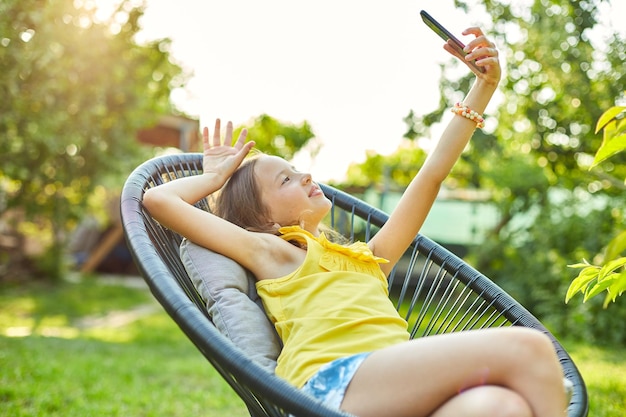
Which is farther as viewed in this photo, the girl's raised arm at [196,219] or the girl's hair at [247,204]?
the girl's hair at [247,204]

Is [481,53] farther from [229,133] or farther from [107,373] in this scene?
[107,373]

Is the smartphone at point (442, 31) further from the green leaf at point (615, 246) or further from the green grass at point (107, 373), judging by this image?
the green grass at point (107, 373)

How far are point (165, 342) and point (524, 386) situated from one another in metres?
5.57

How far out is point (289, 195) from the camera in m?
1.65

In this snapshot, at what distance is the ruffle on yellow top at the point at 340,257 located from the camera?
4.95 ft

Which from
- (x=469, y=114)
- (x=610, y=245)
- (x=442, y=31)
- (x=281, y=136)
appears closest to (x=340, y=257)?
(x=469, y=114)

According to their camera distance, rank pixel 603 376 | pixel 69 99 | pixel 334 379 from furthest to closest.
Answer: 1. pixel 69 99
2. pixel 603 376
3. pixel 334 379

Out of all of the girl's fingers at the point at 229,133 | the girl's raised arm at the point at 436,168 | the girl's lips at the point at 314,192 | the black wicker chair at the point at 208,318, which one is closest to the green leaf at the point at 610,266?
the black wicker chair at the point at 208,318

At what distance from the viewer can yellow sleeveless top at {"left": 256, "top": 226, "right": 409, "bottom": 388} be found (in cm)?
128

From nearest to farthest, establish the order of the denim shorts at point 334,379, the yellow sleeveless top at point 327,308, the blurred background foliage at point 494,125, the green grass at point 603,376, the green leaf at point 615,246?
the green leaf at point 615,246
the denim shorts at point 334,379
the yellow sleeveless top at point 327,308
the green grass at point 603,376
the blurred background foliage at point 494,125

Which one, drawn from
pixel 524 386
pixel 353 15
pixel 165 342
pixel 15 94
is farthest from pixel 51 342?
pixel 524 386

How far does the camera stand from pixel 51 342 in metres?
5.19

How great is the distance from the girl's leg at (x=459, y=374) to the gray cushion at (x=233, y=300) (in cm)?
33

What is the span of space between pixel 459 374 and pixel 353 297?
1.21ft
